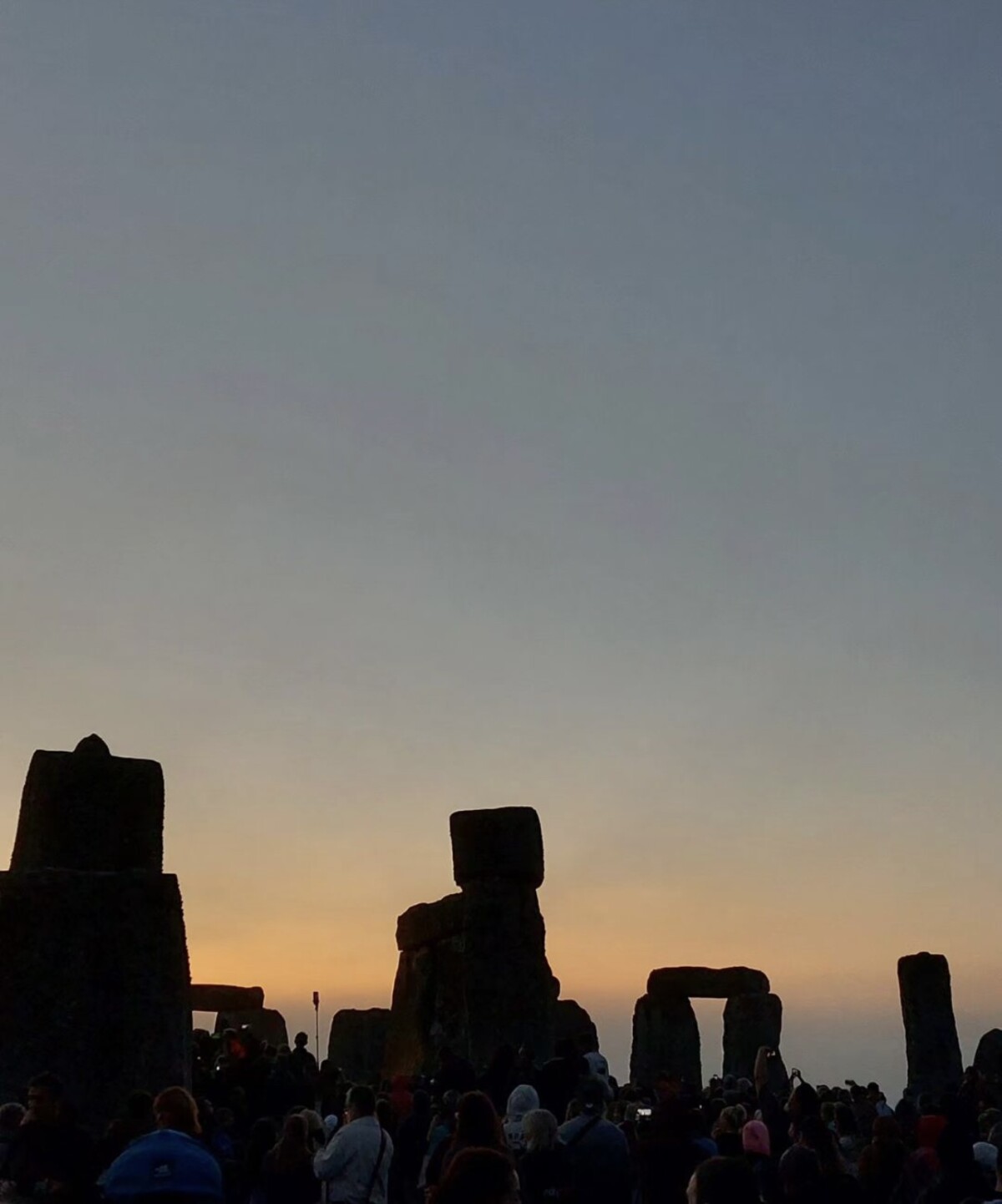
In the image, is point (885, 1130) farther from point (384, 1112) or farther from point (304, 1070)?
point (304, 1070)

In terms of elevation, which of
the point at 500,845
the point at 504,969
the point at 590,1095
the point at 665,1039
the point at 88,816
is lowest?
the point at 590,1095

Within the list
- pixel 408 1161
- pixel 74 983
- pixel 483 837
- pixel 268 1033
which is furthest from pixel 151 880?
pixel 268 1033

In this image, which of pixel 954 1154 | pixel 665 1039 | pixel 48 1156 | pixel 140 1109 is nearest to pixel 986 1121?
pixel 954 1154

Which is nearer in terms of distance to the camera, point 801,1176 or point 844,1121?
point 801,1176

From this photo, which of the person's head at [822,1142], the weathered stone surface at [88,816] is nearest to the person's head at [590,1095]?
the person's head at [822,1142]

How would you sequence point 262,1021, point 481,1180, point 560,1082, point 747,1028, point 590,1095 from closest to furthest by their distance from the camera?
point 481,1180 → point 590,1095 → point 560,1082 → point 747,1028 → point 262,1021

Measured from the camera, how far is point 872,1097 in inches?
674

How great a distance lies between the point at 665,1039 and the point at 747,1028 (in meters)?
1.72

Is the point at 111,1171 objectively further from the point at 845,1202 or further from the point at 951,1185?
the point at 951,1185

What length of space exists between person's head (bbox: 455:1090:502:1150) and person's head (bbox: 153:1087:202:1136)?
3.97 ft

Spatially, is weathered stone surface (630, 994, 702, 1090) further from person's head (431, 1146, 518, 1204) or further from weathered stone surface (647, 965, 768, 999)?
person's head (431, 1146, 518, 1204)

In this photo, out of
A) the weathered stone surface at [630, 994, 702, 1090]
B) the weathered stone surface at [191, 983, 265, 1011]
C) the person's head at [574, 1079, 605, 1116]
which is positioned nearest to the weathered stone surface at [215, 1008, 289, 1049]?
the weathered stone surface at [191, 983, 265, 1011]

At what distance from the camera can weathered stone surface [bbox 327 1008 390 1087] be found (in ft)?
101

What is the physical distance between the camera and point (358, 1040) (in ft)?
102
